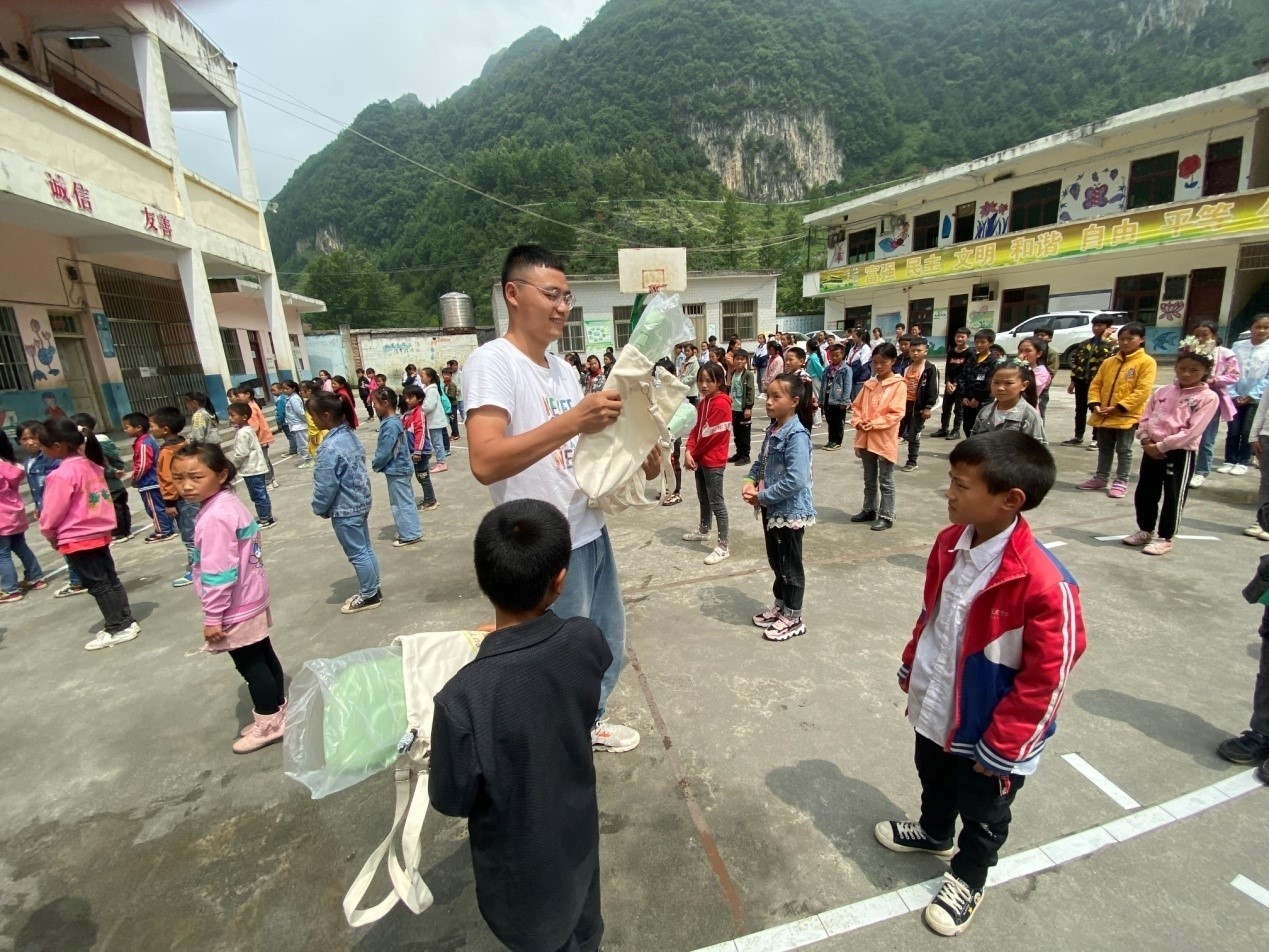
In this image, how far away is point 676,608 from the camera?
12.6 feet

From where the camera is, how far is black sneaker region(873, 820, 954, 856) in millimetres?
1969

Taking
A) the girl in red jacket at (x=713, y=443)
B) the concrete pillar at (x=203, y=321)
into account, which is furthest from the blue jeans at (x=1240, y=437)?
the concrete pillar at (x=203, y=321)

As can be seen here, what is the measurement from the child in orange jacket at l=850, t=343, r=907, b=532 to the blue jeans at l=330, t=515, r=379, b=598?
4.12 metres

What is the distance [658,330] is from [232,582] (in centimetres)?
218

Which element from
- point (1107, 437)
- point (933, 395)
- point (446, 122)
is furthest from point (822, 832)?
point (446, 122)

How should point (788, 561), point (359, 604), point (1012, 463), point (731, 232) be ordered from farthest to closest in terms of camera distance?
1. point (731, 232)
2. point (359, 604)
3. point (788, 561)
4. point (1012, 463)

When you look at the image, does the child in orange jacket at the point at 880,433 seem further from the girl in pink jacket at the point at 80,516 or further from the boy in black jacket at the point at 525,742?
the girl in pink jacket at the point at 80,516

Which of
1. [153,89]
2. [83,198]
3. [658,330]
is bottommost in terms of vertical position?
[658,330]

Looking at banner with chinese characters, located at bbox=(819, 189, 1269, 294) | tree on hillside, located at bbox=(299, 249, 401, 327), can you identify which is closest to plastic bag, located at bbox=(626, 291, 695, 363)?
banner with chinese characters, located at bbox=(819, 189, 1269, 294)

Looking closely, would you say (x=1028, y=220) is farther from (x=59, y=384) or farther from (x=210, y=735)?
(x=59, y=384)

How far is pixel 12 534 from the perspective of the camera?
467 cm

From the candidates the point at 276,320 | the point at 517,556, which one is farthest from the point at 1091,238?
the point at 276,320

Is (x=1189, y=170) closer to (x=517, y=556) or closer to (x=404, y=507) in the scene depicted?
(x=404, y=507)

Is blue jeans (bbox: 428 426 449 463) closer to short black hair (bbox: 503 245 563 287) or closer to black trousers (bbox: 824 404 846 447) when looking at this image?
black trousers (bbox: 824 404 846 447)
